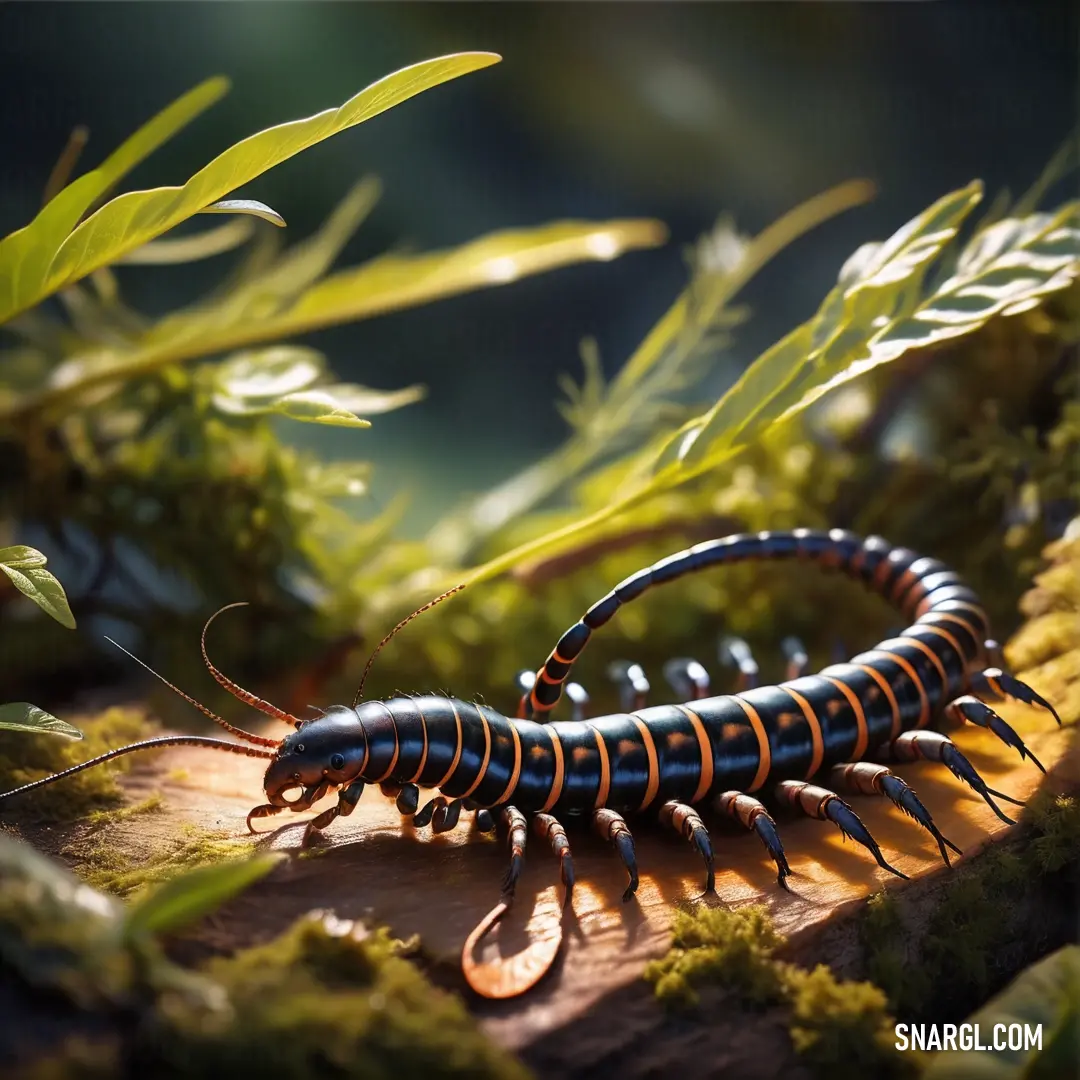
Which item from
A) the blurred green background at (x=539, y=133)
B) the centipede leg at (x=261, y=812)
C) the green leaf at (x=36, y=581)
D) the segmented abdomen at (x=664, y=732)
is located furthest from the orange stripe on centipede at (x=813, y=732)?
the blurred green background at (x=539, y=133)

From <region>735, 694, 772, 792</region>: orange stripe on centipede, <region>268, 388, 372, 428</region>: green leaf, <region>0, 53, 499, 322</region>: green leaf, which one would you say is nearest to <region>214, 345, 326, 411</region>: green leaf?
<region>268, 388, 372, 428</region>: green leaf

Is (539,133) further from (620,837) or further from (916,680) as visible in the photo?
(620,837)

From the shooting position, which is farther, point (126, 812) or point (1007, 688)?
point (1007, 688)

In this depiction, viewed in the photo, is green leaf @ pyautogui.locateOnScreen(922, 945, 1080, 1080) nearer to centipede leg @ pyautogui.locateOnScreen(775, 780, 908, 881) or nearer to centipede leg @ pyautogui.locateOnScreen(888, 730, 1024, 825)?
centipede leg @ pyautogui.locateOnScreen(775, 780, 908, 881)

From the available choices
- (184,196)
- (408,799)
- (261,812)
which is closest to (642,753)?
(408,799)

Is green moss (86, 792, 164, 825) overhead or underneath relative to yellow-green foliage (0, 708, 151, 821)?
underneath
